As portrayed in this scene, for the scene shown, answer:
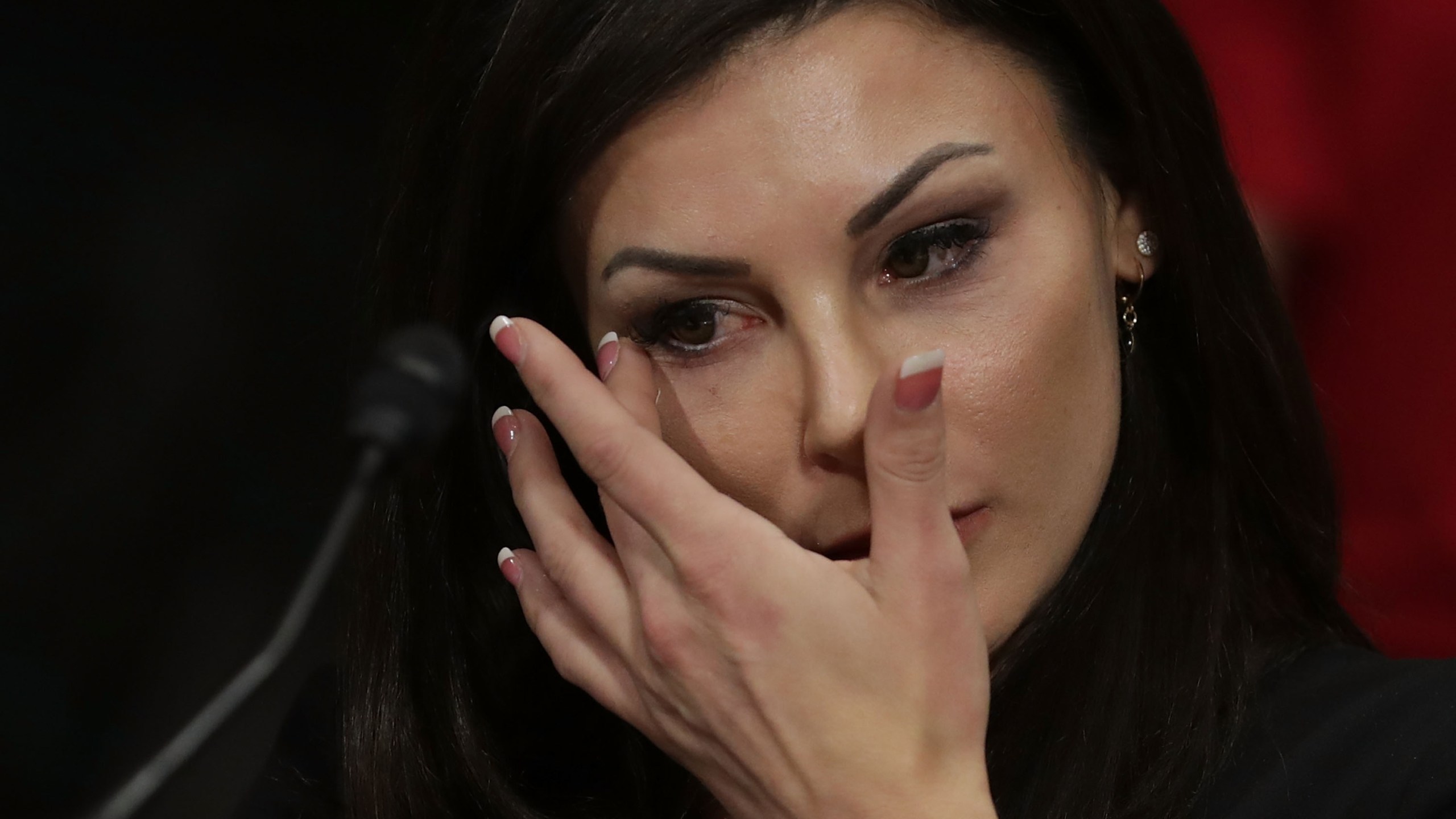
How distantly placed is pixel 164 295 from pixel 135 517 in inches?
5.9

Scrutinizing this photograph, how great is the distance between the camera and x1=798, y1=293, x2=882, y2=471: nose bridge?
3.34 feet

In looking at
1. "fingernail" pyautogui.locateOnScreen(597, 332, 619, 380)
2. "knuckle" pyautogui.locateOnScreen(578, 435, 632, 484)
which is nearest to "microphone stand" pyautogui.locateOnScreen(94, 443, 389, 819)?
"knuckle" pyautogui.locateOnScreen(578, 435, 632, 484)

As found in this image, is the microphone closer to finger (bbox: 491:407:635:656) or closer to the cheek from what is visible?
finger (bbox: 491:407:635:656)

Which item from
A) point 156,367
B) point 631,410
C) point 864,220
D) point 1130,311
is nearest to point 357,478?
point 156,367

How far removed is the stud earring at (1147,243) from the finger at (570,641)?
0.57 meters

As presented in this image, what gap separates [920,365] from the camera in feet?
3.03

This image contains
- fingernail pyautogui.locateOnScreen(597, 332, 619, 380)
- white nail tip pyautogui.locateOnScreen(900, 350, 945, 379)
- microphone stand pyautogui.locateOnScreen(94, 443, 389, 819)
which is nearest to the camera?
microphone stand pyautogui.locateOnScreen(94, 443, 389, 819)

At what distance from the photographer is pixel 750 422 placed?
1.10 metres

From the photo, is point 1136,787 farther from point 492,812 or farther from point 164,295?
point 164,295

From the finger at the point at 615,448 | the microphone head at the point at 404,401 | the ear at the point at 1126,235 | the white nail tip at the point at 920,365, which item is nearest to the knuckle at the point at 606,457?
the finger at the point at 615,448

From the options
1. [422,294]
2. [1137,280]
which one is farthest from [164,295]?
[1137,280]

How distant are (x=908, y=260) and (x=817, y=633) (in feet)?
1.02

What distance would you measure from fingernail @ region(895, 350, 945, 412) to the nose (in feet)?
0.27

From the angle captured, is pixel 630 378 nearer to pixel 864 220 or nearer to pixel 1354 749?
pixel 864 220
